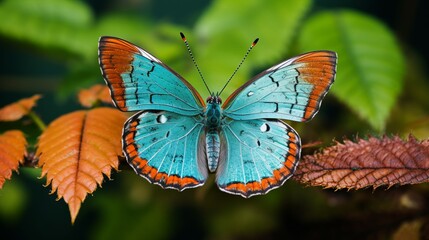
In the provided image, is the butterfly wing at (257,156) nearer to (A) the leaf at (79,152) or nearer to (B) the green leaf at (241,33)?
(A) the leaf at (79,152)

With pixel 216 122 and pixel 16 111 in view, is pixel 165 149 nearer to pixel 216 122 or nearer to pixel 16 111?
pixel 216 122

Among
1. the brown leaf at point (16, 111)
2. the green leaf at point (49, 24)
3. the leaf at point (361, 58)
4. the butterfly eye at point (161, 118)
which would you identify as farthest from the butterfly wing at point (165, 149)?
the green leaf at point (49, 24)

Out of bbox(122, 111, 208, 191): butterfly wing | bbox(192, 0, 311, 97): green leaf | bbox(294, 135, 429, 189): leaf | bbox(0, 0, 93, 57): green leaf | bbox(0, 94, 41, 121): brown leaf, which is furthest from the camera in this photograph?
bbox(0, 0, 93, 57): green leaf

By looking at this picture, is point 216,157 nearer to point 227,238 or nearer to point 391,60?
point 391,60

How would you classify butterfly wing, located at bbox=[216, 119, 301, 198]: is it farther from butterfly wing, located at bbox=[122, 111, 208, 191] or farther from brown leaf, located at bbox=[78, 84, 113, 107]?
brown leaf, located at bbox=[78, 84, 113, 107]

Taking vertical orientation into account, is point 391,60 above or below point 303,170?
above

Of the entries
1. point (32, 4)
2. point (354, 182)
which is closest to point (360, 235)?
point (354, 182)

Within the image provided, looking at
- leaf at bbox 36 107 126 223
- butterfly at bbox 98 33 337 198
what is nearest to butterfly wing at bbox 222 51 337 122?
butterfly at bbox 98 33 337 198

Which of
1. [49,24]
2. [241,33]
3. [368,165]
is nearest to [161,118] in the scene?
[368,165]
